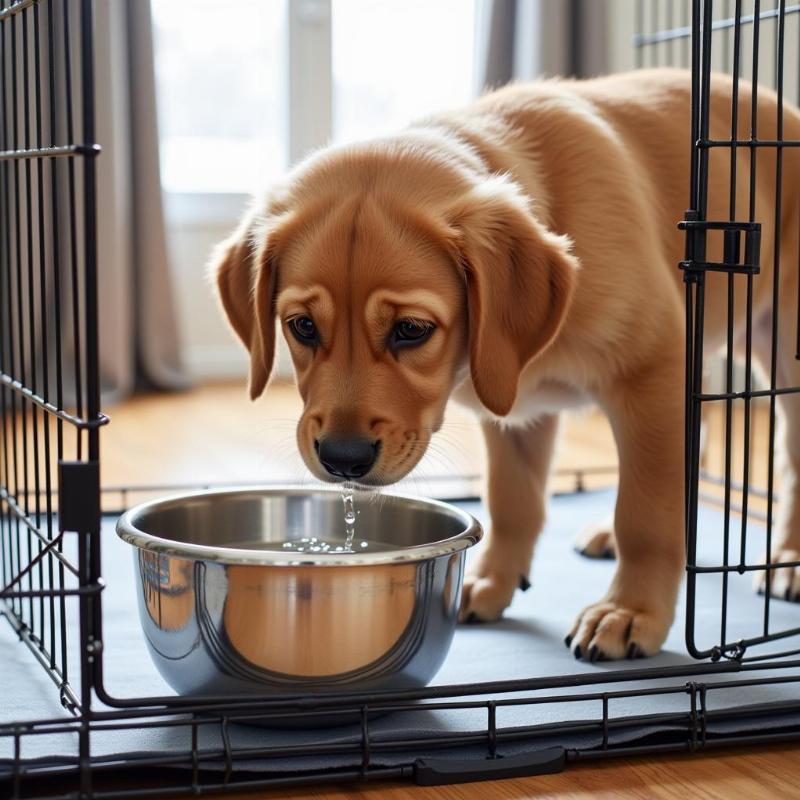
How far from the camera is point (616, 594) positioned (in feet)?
7.29

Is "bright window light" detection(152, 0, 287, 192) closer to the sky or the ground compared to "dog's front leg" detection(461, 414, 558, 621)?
closer to the sky

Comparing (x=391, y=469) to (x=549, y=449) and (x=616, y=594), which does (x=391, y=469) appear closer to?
(x=616, y=594)

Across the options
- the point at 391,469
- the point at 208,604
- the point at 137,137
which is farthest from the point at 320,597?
the point at 137,137

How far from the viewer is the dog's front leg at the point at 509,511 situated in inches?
94.6

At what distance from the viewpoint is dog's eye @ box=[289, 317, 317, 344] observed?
1985 millimetres

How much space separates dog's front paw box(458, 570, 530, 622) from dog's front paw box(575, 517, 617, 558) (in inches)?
19.5

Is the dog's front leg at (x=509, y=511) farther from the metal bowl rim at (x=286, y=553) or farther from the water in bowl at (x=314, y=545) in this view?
the metal bowl rim at (x=286, y=553)

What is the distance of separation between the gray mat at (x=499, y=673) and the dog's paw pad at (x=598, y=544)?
0.12 ft

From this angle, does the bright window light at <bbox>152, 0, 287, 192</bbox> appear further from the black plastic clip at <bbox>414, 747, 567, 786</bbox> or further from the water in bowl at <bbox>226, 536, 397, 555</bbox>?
the black plastic clip at <bbox>414, 747, 567, 786</bbox>

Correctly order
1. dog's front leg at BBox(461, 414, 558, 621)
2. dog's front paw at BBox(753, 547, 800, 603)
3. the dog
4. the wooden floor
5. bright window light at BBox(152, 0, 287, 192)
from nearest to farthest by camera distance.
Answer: the wooden floor, the dog, dog's front leg at BBox(461, 414, 558, 621), dog's front paw at BBox(753, 547, 800, 603), bright window light at BBox(152, 0, 287, 192)

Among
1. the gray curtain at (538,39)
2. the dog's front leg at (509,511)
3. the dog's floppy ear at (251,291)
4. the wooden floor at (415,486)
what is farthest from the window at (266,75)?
the dog's floppy ear at (251,291)

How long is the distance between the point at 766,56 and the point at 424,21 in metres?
2.01

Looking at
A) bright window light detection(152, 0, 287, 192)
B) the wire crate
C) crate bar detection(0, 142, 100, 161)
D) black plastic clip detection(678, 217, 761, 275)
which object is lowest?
the wire crate

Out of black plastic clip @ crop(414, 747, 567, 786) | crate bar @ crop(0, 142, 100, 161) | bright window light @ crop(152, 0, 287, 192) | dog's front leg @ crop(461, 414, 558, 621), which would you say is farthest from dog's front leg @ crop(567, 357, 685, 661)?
bright window light @ crop(152, 0, 287, 192)
